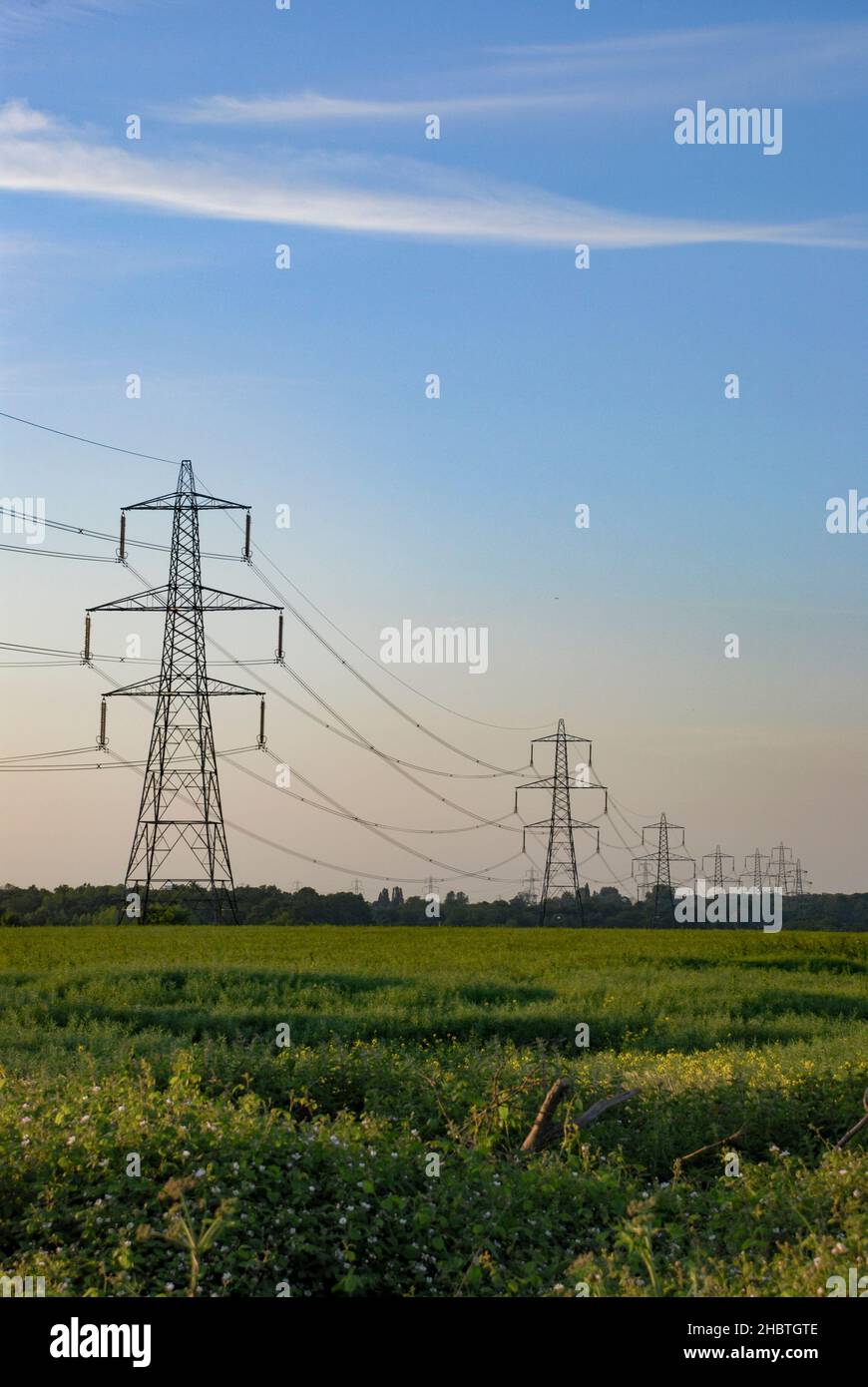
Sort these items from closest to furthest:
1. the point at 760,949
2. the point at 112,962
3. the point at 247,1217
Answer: the point at 247,1217 < the point at 112,962 < the point at 760,949

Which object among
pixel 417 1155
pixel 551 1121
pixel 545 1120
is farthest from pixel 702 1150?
pixel 417 1155

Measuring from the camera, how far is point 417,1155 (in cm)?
1049

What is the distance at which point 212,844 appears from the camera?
3772 cm

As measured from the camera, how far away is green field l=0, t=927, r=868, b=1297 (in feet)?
28.5

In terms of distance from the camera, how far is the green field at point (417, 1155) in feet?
28.5

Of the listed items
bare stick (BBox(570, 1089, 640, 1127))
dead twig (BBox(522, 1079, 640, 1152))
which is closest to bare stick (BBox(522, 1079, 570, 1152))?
dead twig (BBox(522, 1079, 640, 1152))

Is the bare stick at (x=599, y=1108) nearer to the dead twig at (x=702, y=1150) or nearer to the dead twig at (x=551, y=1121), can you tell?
the dead twig at (x=551, y=1121)

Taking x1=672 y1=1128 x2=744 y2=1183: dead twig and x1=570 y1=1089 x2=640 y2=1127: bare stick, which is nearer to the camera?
x1=672 y1=1128 x2=744 y2=1183: dead twig

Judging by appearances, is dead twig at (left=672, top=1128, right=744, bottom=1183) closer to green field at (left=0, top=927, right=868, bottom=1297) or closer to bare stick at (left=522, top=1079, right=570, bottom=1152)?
green field at (left=0, top=927, right=868, bottom=1297)

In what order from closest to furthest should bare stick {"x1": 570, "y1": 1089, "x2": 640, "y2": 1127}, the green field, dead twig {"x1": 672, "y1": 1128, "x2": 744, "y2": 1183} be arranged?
1. the green field
2. dead twig {"x1": 672, "y1": 1128, "x2": 744, "y2": 1183}
3. bare stick {"x1": 570, "y1": 1089, "x2": 640, "y2": 1127}

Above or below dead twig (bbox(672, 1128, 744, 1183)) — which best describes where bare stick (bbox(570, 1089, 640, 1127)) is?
above
